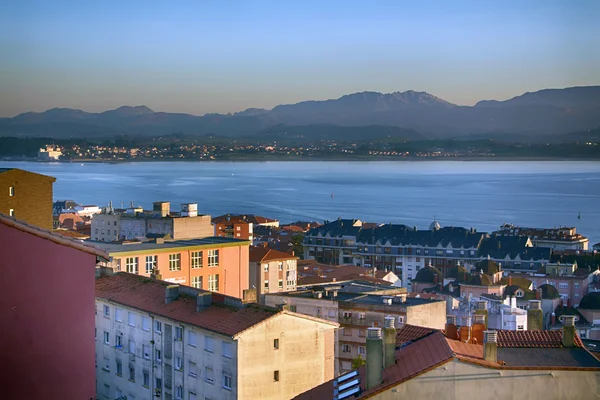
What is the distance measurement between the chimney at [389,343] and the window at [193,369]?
12.3ft

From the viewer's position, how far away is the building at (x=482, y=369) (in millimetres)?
5965

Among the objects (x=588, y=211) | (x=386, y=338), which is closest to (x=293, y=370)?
(x=386, y=338)

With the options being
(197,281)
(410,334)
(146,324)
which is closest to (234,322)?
(146,324)

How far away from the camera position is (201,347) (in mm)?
9703

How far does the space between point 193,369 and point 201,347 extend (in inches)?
11.6

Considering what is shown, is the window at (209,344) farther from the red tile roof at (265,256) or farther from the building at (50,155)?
Answer: the building at (50,155)

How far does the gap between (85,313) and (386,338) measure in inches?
128

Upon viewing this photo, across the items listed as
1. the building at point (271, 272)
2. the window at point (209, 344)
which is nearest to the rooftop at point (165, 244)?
the building at point (271, 272)

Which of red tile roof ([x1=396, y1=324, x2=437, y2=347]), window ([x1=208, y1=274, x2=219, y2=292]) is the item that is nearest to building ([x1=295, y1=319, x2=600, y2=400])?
red tile roof ([x1=396, y1=324, x2=437, y2=347])

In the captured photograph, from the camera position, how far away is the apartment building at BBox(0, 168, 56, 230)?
345 inches

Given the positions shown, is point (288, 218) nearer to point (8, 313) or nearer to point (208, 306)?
point (208, 306)

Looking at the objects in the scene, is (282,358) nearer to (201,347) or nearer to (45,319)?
(201,347)

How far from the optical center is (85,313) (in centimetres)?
339

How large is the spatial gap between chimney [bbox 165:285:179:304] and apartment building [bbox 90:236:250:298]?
338cm
